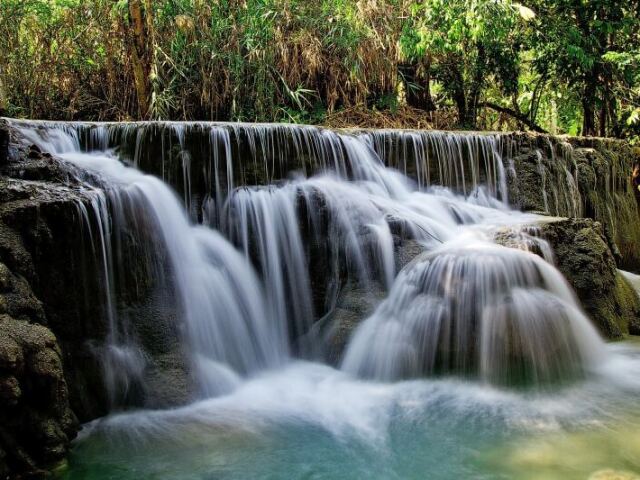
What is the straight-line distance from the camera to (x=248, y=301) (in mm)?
5070

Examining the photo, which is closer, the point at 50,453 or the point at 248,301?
the point at 50,453

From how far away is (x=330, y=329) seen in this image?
193 inches

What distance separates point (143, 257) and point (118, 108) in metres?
4.87

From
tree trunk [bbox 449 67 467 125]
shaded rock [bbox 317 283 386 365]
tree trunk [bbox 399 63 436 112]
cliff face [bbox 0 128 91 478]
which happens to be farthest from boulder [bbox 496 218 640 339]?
tree trunk [bbox 449 67 467 125]

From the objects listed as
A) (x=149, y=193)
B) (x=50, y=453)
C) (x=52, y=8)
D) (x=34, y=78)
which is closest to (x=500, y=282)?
(x=149, y=193)

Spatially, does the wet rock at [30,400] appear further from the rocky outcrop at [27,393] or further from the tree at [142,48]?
the tree at [142,48]

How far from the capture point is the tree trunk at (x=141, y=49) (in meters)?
8.13

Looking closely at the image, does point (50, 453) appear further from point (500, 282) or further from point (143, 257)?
point (500, 282)

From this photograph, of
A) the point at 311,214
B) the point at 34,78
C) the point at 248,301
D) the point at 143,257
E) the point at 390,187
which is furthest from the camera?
the point at 34,78

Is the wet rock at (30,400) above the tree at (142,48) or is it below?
below

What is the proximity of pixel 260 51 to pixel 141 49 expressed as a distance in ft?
5.63

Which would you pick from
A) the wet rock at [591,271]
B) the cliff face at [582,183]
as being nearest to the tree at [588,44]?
the cliff face at [582,183]

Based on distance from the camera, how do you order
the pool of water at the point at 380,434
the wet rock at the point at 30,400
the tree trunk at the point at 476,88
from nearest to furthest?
the wet rock at the point at 30,400
the pool of water at the point at 380,434
the tree trunk at the point at 476,88

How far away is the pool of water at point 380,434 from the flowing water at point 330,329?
0.01 m
